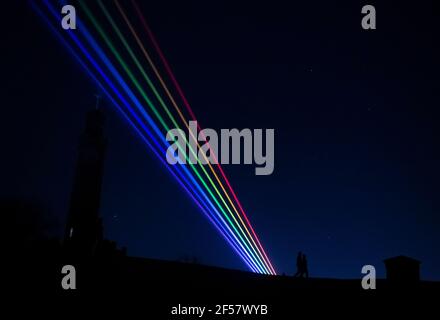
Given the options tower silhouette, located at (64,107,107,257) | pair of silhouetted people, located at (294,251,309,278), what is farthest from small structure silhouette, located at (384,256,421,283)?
tower silhouette, located at (64,107,107,257)

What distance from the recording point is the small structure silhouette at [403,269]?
866 inches

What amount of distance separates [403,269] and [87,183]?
3801 cm

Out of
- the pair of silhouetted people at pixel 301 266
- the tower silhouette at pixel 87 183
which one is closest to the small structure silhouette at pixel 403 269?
the pair of silhouetted people at pixel 301 266

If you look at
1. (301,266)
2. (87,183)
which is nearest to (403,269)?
(301,266)

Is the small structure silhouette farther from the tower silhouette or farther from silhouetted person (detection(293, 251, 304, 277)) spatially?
the tower silhouette

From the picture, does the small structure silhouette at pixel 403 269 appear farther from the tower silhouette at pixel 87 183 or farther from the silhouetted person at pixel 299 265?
the tower silhouette at pixel 87 183

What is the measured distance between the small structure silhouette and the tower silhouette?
3370 centimetres

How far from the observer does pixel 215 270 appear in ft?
64.9

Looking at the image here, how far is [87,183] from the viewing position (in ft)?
169

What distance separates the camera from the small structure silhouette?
72.1 ft

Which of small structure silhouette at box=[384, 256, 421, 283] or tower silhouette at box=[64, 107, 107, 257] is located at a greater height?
tower silhouette at box=[64, 107, 107, 257]

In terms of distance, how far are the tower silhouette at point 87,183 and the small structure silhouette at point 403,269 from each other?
3370cm
